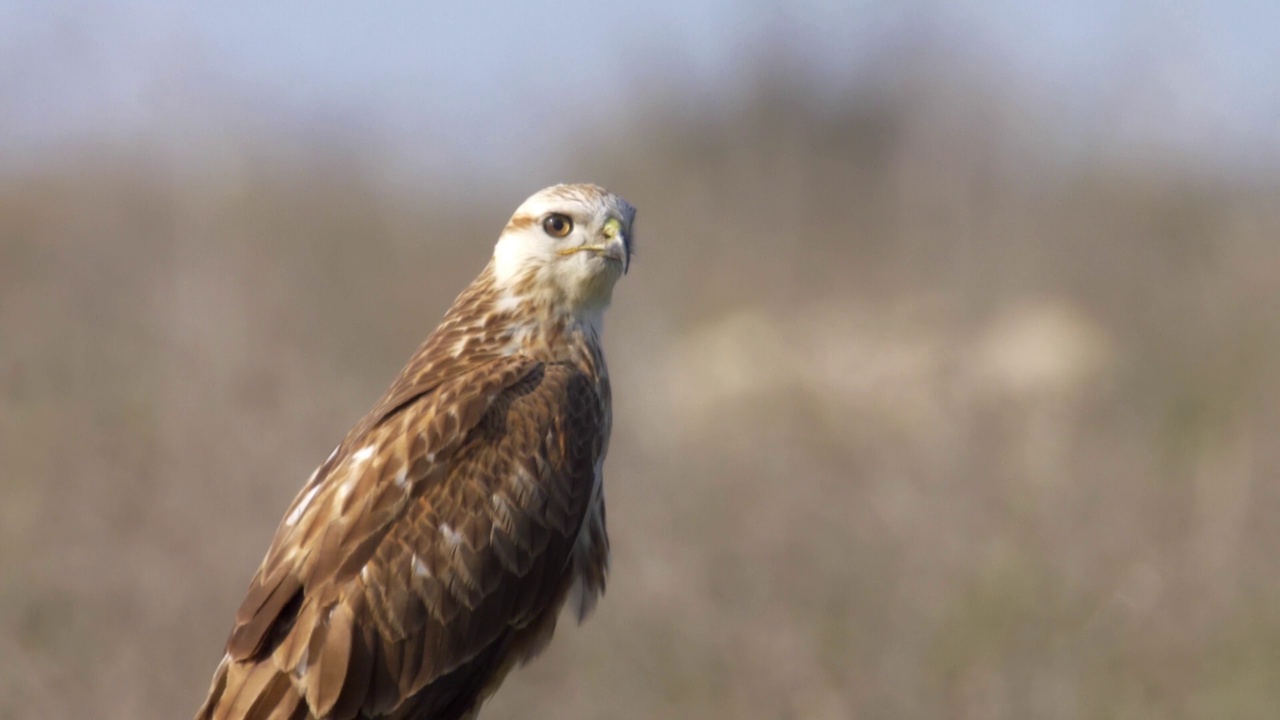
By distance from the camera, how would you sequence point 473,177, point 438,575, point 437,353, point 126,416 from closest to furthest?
point 438,575, point 437,353, point 126,416, point 473,177

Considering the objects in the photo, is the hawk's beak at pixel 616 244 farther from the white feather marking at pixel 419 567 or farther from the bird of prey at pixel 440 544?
the white feather marking at pixel 419 567

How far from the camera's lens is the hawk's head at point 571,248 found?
5398 millimetres

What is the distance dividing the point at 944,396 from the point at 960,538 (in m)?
3.53

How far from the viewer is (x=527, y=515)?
16.1 feet

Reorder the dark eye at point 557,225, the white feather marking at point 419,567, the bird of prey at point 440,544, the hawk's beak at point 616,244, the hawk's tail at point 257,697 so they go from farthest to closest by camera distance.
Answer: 1. the dark eye at point 557,225
2. the hawk's beak at point 616,244
3. the white feather marking at point 419,567
4. the bird of prey at point 440,544
5. the hawk's tail at point 257,697

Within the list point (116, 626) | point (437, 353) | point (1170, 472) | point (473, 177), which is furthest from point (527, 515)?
point (473, 177)

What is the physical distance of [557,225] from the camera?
5500mm

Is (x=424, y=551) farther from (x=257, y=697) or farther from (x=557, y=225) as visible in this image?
(x=557, y=225)

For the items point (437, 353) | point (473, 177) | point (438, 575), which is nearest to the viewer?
point (438, 575)

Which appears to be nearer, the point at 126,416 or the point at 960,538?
the point at 960,538

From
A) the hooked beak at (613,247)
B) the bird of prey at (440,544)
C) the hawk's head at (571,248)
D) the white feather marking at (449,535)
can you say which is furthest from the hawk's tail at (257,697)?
the hooked beak at (613,247)

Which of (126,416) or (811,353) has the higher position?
(126,416)

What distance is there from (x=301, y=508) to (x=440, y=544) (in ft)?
1.41

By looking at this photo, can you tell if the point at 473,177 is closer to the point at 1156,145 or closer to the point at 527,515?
the point at 1156,145
